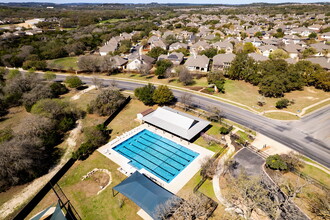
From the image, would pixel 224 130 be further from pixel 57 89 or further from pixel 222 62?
pixel 57 89

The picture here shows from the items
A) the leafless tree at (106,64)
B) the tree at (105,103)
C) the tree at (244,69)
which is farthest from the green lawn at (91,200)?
the leafless tree at (106,64)

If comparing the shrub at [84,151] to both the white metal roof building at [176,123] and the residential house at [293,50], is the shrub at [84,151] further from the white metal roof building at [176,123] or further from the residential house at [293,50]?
the residential house at [293,50]

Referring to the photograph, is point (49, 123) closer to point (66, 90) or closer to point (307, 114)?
point (66, 90)

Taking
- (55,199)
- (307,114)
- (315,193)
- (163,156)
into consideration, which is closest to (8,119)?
(55,199)

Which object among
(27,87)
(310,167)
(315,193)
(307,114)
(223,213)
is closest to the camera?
(223,213)

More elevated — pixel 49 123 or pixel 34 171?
pixel 49 123

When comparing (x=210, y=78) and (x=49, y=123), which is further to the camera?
(x=210, y=78)

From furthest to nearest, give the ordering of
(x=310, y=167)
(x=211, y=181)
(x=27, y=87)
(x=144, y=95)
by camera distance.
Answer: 1. (x=27, y=87)
2. (x=144, y=95)
3. (x=310, y=167)
4. (x=211, y=181)
